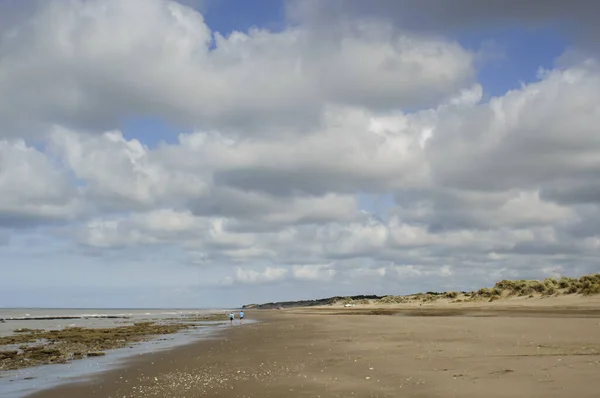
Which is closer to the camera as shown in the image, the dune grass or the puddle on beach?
the puddle on beach

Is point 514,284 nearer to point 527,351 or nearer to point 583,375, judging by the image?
point 527,351

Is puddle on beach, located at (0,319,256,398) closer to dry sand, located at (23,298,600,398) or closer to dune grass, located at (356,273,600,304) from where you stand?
dry sand, located at (23,298,600,398)

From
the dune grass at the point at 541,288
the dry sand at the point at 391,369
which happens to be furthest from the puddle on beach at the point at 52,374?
the dune grass at the point at 541,288

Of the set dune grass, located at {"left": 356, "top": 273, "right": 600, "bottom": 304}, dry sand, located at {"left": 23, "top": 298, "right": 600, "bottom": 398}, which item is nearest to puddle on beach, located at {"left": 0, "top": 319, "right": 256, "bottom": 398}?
dry sand, located at {"left": 23, "top": 298, "right": 600, "bottom": 398}

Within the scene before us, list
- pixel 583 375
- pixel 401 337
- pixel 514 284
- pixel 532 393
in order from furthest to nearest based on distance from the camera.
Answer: pixel 514 284 → pixel 401 337 → pixel 583 375 → pixel 532 393

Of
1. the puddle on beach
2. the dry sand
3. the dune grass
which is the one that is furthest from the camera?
the dune grass

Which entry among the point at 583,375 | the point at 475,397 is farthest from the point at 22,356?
the point at 583,375

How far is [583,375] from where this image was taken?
1287 cm

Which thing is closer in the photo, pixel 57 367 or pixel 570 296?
pixel 57 367

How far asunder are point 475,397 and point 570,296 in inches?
1758

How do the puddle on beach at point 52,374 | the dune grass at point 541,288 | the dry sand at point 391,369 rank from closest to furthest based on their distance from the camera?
the dry sand at point 391,369 < the puddle on beach at point 52,374 < the dune grass at point 541,288

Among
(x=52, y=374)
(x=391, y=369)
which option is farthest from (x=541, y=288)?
(x=52, y=374)

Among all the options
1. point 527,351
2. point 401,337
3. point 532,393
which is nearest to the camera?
point 532,393

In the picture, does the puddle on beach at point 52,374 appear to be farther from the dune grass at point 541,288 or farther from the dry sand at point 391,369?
the dune grass at point 541,288
